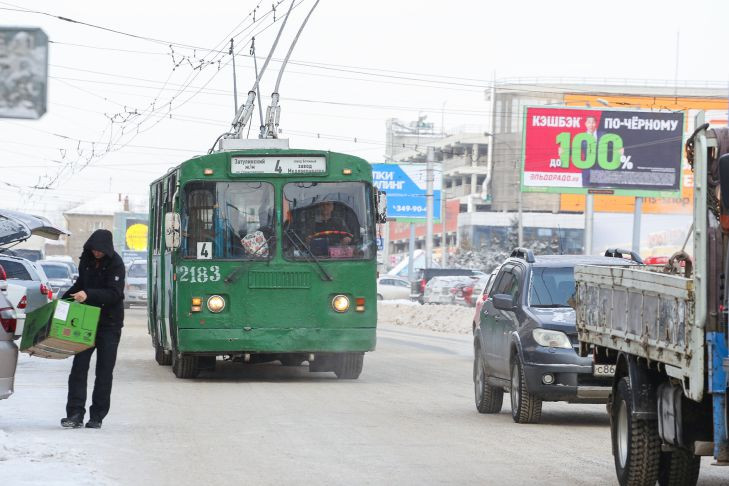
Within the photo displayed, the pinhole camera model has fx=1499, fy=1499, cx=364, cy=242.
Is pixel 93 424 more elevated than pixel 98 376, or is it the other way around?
pixel 98 376

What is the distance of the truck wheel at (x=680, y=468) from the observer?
966 cm

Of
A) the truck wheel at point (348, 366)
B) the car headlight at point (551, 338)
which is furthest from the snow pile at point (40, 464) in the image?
the truck wheel at point (348, 366)

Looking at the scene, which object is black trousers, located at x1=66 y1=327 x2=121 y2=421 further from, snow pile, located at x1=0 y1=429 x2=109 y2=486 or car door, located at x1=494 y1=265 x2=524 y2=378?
car door, located at x1=494 y1=265 x2=524 y2=378

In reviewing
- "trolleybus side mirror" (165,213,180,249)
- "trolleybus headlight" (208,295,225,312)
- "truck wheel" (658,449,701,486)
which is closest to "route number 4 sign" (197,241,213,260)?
"trolleybus side mirror" (165,213,180,249)

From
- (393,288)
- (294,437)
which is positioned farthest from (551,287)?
(393,288)

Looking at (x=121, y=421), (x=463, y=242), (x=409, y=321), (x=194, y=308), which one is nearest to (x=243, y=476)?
(x=121, y=421)

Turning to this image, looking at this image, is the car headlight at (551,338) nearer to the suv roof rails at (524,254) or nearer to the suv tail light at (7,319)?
the suv roof rails at (524,254)

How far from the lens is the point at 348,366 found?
21.1m

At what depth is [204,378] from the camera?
2130 centimetres

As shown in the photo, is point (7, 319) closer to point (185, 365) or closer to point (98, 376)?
point (98, 376)

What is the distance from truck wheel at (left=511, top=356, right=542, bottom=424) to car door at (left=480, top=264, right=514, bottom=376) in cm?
74

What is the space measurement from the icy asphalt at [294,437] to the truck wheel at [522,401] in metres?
0.20

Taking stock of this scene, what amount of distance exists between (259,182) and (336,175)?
1.04 metres

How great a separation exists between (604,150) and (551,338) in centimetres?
4702
